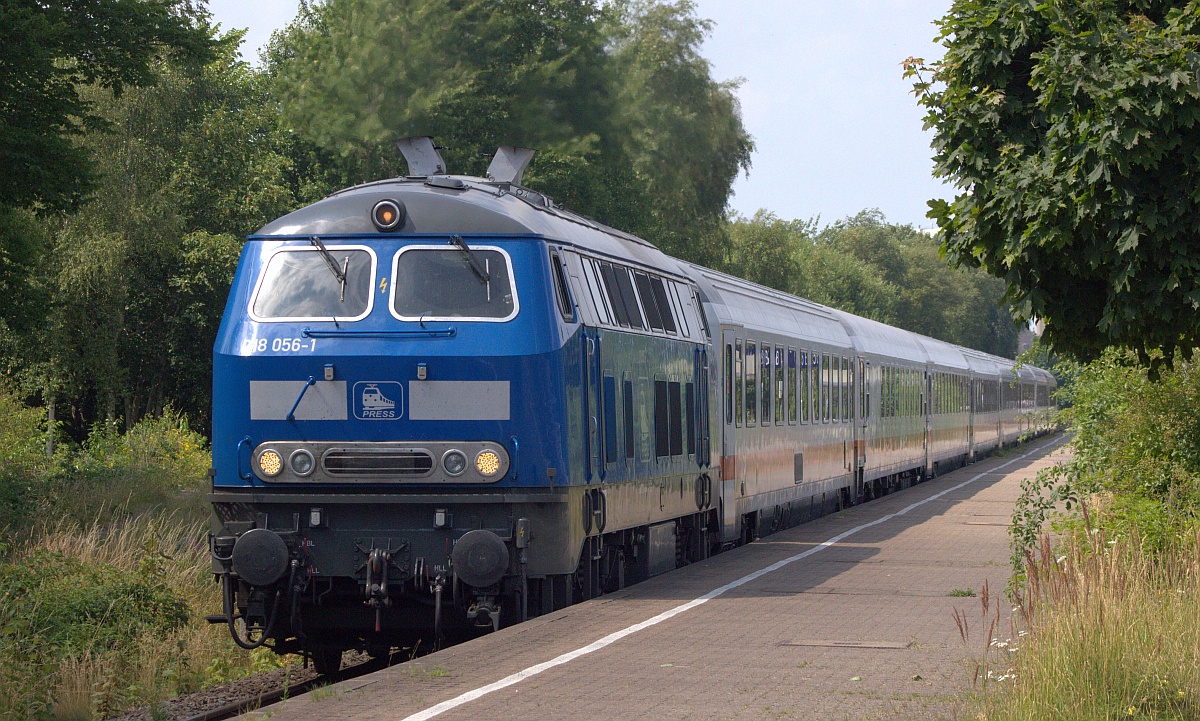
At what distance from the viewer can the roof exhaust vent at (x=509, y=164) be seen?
Result: 13.7 metres

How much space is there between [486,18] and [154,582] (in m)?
35.3

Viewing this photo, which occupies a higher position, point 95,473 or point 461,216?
point 461,216

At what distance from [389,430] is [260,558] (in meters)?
1.25

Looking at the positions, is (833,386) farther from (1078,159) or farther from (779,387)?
(1078,159)

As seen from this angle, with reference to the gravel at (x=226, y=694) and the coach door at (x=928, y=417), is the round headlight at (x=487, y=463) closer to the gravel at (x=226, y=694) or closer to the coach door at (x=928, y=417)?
the gravel at (x=226, y=694)

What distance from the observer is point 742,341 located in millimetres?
18609

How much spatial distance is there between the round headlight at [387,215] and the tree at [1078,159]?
3.80m

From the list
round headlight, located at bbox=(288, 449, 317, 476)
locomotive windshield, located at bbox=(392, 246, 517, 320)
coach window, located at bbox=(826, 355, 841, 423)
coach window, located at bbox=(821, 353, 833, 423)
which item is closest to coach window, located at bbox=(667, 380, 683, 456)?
locomotive windshield, located at bbox=(392, 246, 517, 320)

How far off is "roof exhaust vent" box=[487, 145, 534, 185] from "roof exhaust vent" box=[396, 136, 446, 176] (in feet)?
1.82

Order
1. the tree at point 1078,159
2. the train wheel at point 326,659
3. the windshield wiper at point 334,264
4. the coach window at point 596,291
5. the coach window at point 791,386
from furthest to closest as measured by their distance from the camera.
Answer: the coach window at point 791,386 → the coach window at point 596,291 → the train wheel at point 326,659 → the windshield wiper at point 334,264 → the tree at point 1078,159

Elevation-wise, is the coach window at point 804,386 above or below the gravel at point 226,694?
above

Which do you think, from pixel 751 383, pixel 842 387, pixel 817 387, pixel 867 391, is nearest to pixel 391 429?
pixel 751 383

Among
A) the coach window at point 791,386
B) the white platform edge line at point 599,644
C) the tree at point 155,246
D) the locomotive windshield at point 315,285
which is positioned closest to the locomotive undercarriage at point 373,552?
the white platform edge line at point 599,644

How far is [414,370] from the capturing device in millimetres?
10492
